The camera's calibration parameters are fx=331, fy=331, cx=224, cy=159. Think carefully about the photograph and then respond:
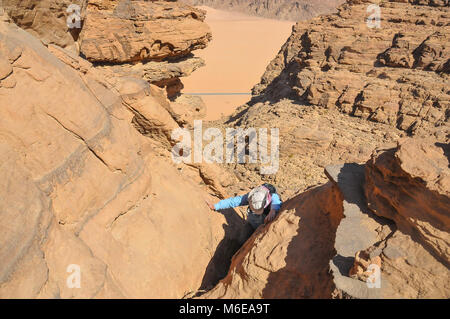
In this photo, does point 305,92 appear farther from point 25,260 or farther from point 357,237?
point 25,260

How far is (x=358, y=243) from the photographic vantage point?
299cm

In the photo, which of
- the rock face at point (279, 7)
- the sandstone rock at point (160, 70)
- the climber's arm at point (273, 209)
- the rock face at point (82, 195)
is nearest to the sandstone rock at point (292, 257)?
the climber's arm at point (273, 209)

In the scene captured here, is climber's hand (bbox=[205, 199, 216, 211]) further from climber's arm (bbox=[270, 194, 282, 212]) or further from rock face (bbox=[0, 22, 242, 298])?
climber's arm (bbox=[270, 194, 282, 212])

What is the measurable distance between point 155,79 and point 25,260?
8242mm

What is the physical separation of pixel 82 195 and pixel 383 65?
11.3 metres

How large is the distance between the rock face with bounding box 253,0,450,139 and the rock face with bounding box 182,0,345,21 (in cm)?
4804

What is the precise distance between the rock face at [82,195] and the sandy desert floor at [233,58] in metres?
14.3

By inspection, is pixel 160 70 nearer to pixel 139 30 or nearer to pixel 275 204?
pixel 139 30

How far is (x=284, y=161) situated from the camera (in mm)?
9969

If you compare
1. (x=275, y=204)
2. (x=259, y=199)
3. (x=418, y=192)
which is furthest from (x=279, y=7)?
(x=418, y=192)

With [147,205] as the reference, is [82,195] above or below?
above

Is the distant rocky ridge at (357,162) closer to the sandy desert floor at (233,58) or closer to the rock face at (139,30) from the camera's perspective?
the rock face at (139,30)
